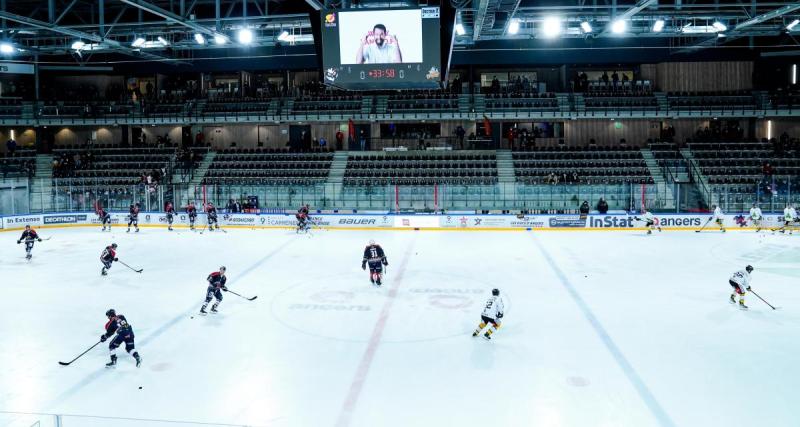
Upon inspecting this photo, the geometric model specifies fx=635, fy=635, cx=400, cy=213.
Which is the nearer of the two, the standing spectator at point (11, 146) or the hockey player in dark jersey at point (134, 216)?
the hockey player in dark jersey at point (134, 216)

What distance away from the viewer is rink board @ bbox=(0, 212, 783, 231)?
26562mm

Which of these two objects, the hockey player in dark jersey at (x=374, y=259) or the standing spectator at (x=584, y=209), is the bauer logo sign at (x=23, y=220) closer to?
the hockey player in dark jersey at (x=374, y=259)

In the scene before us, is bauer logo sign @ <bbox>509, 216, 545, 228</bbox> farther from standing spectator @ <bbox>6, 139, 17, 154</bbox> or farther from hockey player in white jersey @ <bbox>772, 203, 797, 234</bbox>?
standing spectator @ <bbox>6, 139, 17, 154</bbox>

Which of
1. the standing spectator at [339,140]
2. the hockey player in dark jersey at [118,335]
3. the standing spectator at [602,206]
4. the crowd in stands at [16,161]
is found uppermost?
the standing spectator at [339,140]

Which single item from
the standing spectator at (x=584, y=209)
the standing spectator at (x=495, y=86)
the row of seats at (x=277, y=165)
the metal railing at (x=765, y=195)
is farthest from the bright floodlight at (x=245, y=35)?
the metal railing at (x=765, y=195)

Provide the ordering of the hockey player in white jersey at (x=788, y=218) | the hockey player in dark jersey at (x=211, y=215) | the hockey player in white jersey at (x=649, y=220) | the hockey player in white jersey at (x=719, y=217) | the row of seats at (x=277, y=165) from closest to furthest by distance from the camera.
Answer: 1. the hockey player in white jersey at (x=788, y=218)
2. the hockey player in white jersey at (x=649, y=220)
3. the hockey player in white jersey at (x=719, y=217)
4. the hockey player in dark jersey at (x=211, y=215)
5. the row of seats at (x=277, y=165)

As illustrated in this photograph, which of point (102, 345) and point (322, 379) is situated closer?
point (322, 379)

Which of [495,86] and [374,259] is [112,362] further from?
[495,86]

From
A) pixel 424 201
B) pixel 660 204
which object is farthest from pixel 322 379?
pixel 660 204

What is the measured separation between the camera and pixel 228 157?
37.2 meters

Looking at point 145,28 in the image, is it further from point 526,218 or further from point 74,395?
point 74,395

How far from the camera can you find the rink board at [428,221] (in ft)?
87.1

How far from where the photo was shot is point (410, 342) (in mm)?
11352

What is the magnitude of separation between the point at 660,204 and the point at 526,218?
19.3 ft
